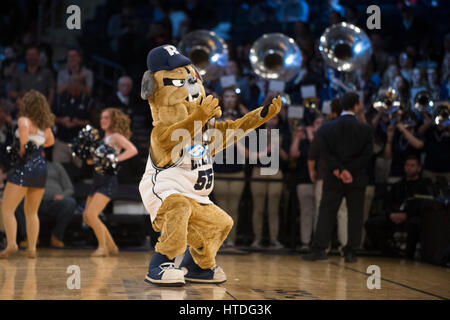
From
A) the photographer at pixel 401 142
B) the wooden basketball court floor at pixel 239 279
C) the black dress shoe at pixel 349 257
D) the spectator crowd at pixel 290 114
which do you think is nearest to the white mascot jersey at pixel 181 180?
the wooden basketball court floor at pixel 239 279

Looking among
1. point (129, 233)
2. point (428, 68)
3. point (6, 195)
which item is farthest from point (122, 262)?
point (428, 68)

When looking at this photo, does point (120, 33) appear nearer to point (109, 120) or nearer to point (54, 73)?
point (54, 73)

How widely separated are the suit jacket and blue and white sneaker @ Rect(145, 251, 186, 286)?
2720 millimetres

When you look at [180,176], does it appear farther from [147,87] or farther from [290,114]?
[290,114]

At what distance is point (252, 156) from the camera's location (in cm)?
855

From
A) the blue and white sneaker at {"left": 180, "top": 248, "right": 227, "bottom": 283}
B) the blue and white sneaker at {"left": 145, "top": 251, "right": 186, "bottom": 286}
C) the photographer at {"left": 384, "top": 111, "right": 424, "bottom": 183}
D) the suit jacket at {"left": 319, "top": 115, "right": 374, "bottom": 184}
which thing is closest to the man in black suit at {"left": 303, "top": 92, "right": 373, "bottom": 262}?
the suit jacket at {"left": 319, "top": 115, "right": 374, "bottom": 184}

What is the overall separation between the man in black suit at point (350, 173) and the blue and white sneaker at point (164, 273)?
2628mm

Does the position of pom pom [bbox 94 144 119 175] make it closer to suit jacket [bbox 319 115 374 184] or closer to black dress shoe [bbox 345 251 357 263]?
suit jacket [bbox 319 115 374 184]

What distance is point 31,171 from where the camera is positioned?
687 cm

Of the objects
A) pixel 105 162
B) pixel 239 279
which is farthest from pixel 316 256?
pixel 105 162

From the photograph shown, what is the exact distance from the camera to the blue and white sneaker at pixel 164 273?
4.93 m

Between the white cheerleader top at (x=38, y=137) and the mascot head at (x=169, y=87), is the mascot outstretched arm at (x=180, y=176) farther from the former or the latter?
the white cheerleader top at (x=38, y=137)

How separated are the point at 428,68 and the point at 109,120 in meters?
4.27

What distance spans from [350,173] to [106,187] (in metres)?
2.42
